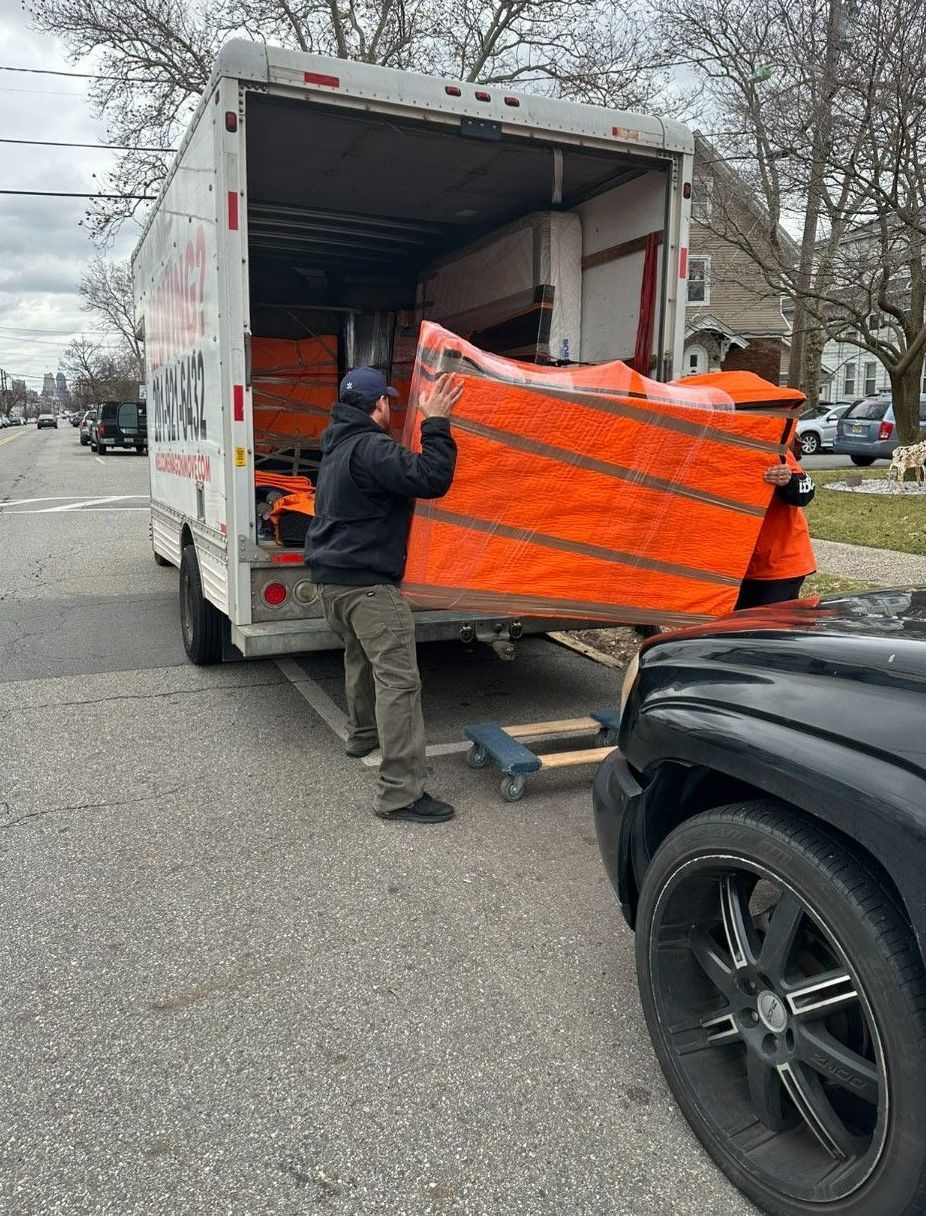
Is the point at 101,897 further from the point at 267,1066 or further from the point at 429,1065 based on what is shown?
the point at 429,1065

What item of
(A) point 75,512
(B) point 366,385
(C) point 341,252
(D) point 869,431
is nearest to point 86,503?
(A) point 75,512

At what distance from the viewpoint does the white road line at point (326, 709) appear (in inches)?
193

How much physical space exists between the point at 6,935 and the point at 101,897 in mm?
340

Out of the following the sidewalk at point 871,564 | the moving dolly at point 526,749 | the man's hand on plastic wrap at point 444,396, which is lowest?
the moving dolly at point 526,749

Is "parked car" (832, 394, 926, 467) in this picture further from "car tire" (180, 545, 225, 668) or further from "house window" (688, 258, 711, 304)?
"car tire" (180, 545, 225, 668)

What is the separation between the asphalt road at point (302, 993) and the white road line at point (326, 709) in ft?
0.22

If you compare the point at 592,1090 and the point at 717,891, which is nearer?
the point at 717,891

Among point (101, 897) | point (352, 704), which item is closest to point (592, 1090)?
point (101, 897)

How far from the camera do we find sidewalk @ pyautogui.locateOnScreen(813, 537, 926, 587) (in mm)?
8634

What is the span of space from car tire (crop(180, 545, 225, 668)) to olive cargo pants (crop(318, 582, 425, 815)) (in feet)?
7.40

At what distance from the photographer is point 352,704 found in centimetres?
462

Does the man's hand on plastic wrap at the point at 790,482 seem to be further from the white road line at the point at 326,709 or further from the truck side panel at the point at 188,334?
the truck side panel at the point at 188,334

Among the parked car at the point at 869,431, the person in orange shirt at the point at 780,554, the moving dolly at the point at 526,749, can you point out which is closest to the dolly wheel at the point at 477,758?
the moving dolly at the point at 526,749

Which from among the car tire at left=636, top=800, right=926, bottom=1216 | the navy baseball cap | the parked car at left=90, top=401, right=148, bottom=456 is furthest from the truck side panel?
the parked car at left=90, top=401, right=148, bottom=456
